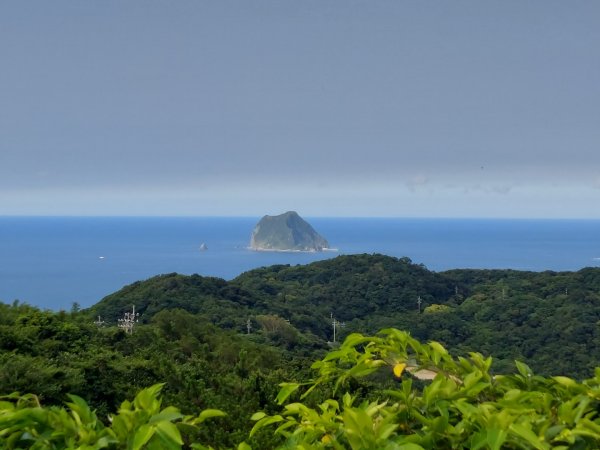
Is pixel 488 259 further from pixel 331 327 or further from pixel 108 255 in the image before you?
pixel 331 327

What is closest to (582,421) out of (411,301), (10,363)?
(10,363)

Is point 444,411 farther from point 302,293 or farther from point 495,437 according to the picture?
point 302,293

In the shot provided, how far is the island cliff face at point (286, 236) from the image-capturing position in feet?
614

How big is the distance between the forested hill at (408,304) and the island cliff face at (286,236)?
107 meters

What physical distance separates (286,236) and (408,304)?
12279 cm

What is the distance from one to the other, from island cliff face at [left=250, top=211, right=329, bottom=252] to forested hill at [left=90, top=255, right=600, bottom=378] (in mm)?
106651

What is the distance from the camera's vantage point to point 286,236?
18700 centimetres

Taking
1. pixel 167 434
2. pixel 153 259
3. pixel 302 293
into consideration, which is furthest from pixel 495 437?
pixel 153 259

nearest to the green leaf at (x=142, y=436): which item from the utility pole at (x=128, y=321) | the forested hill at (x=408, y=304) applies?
the utility pole at (x=128, y=321)

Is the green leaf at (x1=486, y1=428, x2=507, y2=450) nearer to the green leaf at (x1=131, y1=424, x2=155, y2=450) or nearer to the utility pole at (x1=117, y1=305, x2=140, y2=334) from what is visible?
the green leaf at (x1=131, y1=424, x2=155, y2=450)

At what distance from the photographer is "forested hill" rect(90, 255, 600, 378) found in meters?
46.7

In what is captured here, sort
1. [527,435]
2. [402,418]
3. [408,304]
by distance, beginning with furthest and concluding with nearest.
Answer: [408,304]
[402,418]
[527,435]

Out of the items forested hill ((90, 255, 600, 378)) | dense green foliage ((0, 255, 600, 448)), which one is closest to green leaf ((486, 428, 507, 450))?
dense green foliage ((0, 255, 600, 448))

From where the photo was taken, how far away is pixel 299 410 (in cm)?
197
